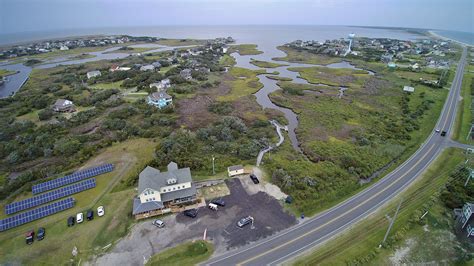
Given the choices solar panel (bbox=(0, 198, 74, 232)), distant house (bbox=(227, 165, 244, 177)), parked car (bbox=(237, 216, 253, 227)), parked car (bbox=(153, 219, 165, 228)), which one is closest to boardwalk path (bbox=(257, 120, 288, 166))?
distant house (bbox=(227, 165, 244, 177))

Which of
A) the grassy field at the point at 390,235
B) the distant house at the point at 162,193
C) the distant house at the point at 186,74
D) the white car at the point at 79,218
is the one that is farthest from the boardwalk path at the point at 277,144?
the distant house at the point at 186,74

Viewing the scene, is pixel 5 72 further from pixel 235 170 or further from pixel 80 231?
pixel 235 170

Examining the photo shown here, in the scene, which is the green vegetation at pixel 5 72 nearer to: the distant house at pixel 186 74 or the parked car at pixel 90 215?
the distant house at pixel 186 74

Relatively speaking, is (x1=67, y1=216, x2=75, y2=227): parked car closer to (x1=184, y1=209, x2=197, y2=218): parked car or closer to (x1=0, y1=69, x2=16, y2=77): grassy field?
(x1=184, y1=209, x2=197, y2=218): parked car

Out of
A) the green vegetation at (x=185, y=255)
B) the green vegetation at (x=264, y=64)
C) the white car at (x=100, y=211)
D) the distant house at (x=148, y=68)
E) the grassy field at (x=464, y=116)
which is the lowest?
the green vegetation at (x=185, y=255)

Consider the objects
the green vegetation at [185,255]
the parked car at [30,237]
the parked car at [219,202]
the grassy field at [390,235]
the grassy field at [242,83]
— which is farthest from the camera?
the grassy field at [242,83]

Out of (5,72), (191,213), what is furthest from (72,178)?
(5,72)

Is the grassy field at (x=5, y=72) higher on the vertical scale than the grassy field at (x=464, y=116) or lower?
higher
